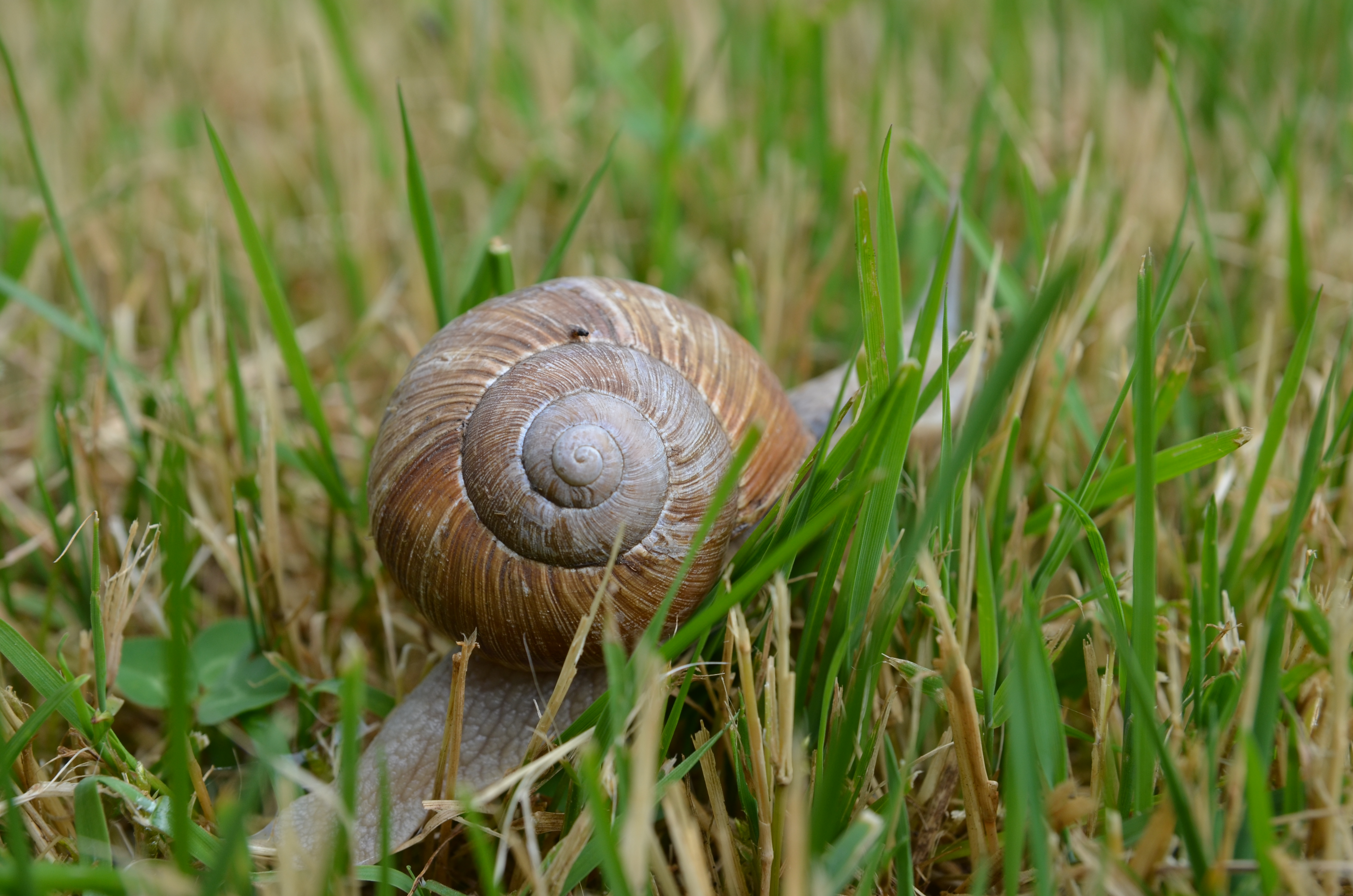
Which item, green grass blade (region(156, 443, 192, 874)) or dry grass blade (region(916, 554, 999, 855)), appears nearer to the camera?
green grass blade (region(156, 443, 192, 874))

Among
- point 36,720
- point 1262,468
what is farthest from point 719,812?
point 1262,468

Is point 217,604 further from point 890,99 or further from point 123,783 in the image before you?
point 890,99

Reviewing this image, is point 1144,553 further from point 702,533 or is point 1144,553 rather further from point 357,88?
point 357,88

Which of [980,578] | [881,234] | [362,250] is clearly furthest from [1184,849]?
[362,250]

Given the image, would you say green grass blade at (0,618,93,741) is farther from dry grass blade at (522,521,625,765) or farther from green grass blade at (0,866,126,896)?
dry grass blade at (522,521,625,765)

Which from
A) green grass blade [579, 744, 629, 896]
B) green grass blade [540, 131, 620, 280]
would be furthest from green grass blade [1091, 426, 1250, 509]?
green grass blade [540, 131, 620, 280]

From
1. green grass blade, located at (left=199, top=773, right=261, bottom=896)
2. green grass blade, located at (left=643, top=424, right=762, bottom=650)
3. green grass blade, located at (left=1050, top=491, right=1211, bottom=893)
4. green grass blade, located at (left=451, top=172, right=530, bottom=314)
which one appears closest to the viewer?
green grass blade, located at (left=199, top=773, right=261, bottom=896)
